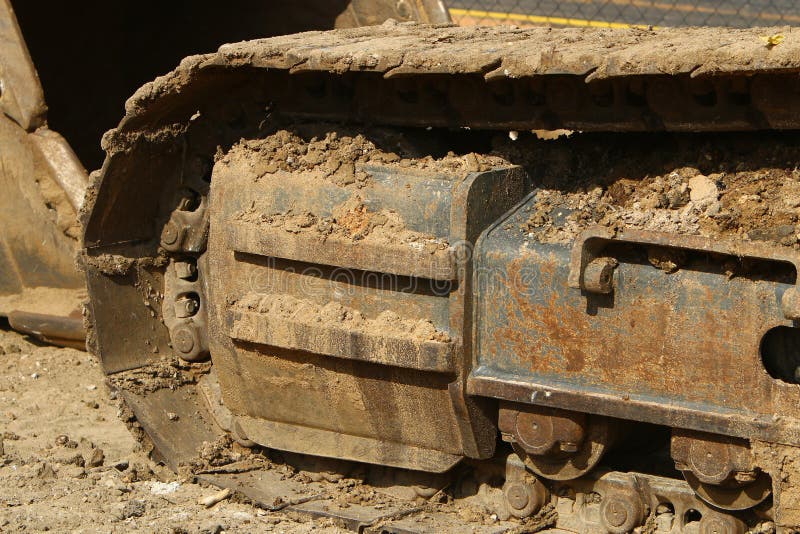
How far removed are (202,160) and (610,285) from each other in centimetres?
161

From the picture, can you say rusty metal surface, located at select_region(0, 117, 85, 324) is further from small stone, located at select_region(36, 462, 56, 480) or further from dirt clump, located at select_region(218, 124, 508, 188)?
dirt clump, located at select_region(218, 124, 508, 188)

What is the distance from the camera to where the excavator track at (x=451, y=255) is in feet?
11.1

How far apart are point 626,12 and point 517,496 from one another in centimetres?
1057

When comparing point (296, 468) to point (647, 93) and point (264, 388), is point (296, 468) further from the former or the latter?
point (647, 93)

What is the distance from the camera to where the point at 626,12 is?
543 inches

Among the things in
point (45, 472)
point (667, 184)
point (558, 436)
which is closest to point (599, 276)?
point (667, 184)

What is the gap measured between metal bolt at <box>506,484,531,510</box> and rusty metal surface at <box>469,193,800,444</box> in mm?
369

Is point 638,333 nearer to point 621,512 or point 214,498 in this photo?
point 621,512

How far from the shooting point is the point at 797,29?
11.2ft

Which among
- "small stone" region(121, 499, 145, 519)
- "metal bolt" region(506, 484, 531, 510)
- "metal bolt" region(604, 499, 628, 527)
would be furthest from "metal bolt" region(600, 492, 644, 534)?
"small stone" region(121, 499, 145, 519)

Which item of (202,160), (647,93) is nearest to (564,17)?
(202,160)

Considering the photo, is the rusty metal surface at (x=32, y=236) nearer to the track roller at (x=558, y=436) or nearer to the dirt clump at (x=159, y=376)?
the dirt clump at (x=159, y=376)

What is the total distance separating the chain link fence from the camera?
40.7 feet

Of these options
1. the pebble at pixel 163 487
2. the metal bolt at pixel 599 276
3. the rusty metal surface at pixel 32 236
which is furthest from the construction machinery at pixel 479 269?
the rusty metal surface at pixel 32 236
